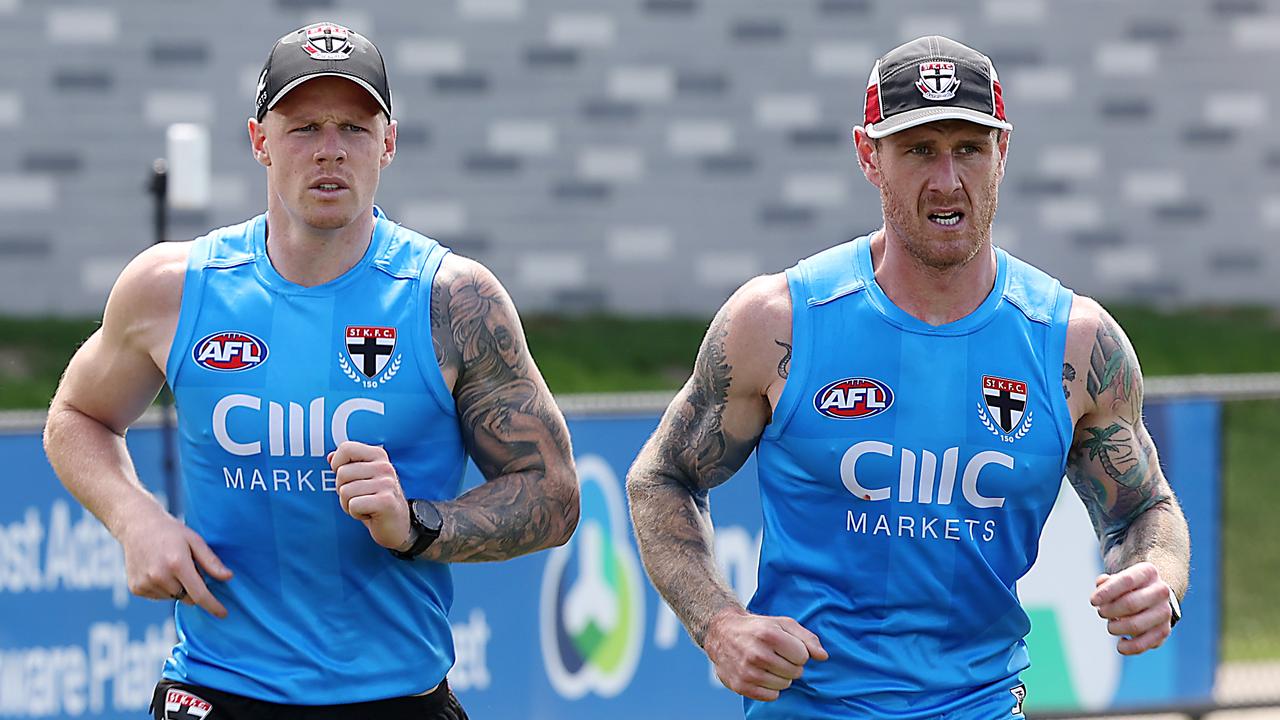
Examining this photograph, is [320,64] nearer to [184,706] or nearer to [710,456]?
[710,456]

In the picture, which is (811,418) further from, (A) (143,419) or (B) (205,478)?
(A) (143,419)

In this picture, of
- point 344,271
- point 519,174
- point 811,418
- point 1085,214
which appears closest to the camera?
point 811,418

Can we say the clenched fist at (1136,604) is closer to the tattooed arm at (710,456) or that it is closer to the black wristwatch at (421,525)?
the tattooed arm at (710,456)

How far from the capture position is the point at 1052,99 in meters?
14.0

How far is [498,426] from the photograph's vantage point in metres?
4.22

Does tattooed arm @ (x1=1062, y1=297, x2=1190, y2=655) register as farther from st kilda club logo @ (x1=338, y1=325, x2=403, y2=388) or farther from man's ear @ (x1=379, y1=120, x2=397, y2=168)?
man's ear @ (x1=379, y1=120, x2=397, y2=168)

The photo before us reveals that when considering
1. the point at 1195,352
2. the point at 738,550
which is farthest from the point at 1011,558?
the point at 1195,352

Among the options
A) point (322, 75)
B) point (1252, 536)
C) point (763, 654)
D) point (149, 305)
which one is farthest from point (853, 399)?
point (1252, 536)

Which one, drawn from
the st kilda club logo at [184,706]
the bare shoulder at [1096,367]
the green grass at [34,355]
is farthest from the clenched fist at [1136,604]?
the green grass at [34,355]

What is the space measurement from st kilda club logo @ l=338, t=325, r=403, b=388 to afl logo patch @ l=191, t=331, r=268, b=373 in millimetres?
193

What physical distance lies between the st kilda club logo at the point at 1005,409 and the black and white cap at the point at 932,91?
56 cm

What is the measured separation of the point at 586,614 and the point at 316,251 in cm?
400

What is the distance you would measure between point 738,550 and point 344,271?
4209 mm

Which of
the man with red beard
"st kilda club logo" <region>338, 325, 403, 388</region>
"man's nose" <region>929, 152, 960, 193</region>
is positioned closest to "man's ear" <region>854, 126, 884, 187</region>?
the man with red beard
